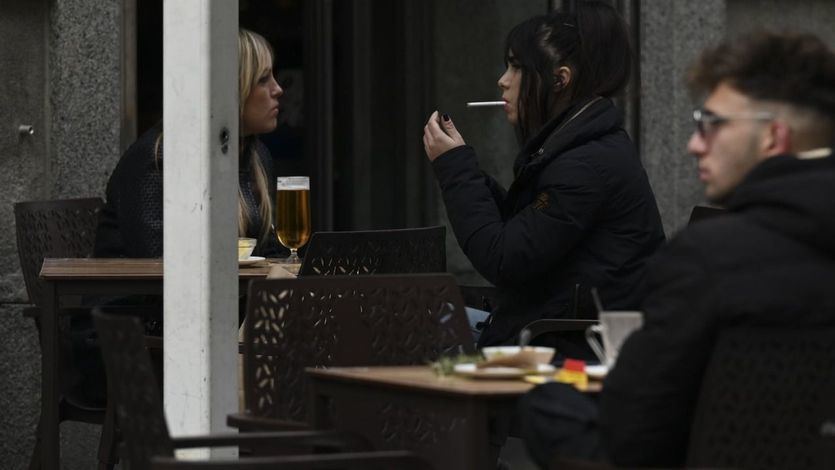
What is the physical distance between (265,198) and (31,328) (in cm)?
142

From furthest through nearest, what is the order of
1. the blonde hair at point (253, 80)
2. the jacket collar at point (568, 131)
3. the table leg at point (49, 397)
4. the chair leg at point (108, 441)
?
1. the blonde hair at point (253, 80)
2. the chair leg at point (108, 441)
3. the table leg at point (49, 397)
4. the jacket collar at point (568, 131)

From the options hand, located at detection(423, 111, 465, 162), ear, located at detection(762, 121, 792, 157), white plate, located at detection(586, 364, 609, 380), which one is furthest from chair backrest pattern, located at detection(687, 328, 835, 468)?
hand, located at detection(423, 111, 465, 162)

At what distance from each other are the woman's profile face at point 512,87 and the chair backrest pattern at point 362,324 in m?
1.36

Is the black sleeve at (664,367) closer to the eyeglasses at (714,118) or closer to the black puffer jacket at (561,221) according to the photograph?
the eyeglasses at (714,118)

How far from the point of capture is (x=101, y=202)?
695 centimetres

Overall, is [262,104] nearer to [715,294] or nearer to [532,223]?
[532,223]

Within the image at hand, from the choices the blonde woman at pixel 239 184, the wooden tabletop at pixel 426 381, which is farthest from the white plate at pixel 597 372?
the blonde woman at pixel 239 184

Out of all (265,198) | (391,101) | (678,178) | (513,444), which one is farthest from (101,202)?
(678,178)

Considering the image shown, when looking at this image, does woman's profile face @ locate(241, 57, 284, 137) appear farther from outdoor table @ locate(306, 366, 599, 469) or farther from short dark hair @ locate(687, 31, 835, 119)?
short dark hair @ locate(687, 31, 835, 119)

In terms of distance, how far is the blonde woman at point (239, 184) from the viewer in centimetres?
648

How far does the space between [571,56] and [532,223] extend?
2.07 ft

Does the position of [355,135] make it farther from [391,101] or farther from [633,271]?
[633,271]

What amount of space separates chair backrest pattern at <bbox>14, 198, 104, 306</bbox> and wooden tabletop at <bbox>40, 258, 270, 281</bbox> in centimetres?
18

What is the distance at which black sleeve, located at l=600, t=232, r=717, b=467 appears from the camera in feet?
9.95
